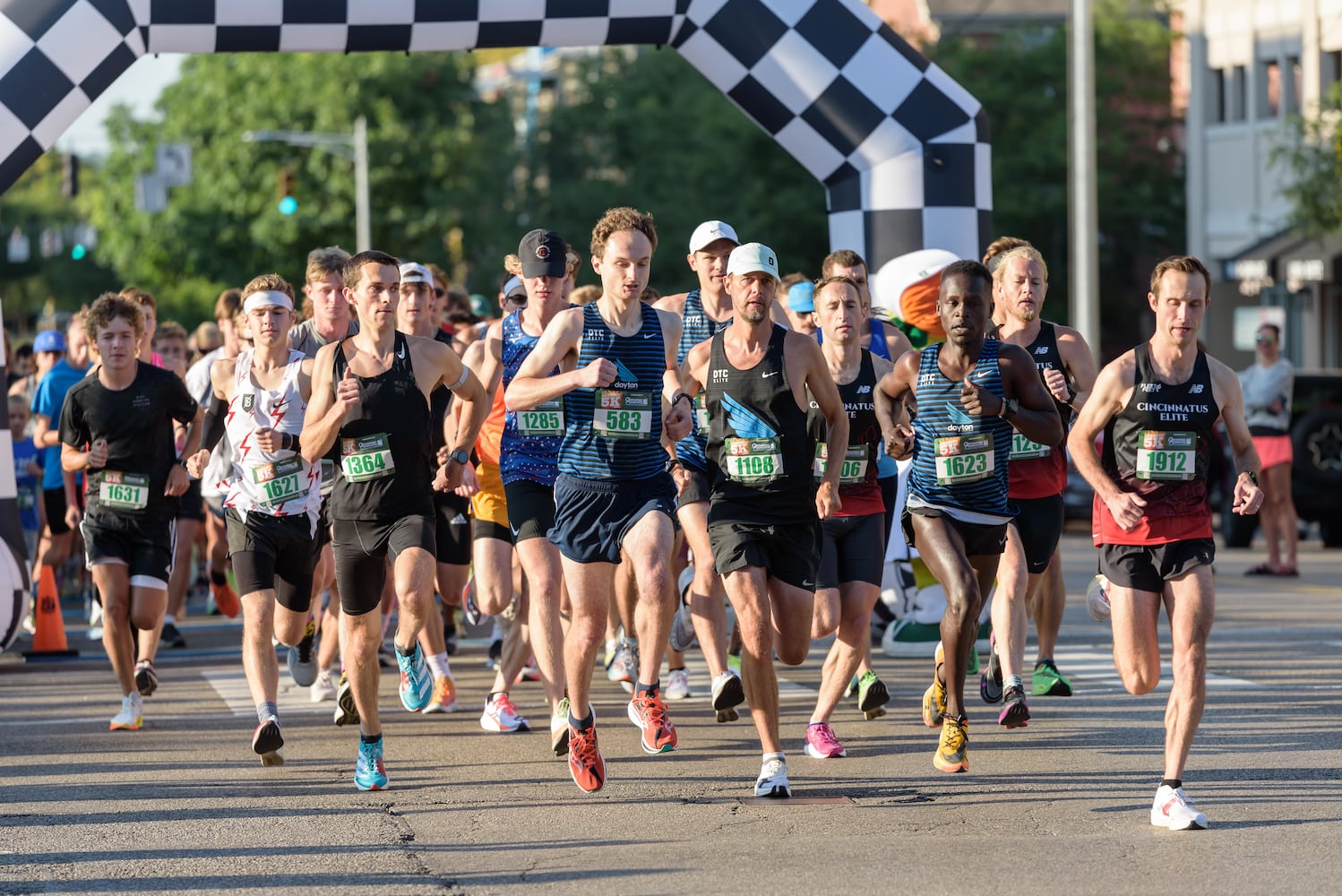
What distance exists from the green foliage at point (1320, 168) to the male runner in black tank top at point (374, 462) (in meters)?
23.1

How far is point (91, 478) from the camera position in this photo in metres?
9.83

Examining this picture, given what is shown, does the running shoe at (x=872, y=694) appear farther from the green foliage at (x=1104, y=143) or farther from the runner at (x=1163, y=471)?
the green foliage at (x=1104, y=143)

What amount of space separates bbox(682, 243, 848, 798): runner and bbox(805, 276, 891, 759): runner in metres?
0.54

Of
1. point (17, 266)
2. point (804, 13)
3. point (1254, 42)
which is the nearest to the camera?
point (804, 13)

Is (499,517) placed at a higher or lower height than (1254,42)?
lower

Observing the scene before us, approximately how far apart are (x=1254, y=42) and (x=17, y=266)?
70.1 m

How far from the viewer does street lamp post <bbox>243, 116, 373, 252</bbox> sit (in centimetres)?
5112

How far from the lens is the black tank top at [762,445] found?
7777 millimetres

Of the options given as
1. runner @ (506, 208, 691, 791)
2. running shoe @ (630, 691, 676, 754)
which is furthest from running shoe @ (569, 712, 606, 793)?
running shoe @ (630, 691, 676, 754)

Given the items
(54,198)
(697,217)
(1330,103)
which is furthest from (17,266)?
(1330,103)

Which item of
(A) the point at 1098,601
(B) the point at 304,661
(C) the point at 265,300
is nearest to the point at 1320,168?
(A) the point at 1098,601

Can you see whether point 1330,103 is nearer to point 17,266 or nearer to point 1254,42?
point 1254,42

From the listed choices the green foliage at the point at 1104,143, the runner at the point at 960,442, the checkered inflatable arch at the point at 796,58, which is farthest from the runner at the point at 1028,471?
the green foliage at the point at 1104,143

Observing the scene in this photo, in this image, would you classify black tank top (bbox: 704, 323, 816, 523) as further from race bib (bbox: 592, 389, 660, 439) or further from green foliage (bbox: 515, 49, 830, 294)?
green foliage (bbox: 515, 49, 830, 294)
